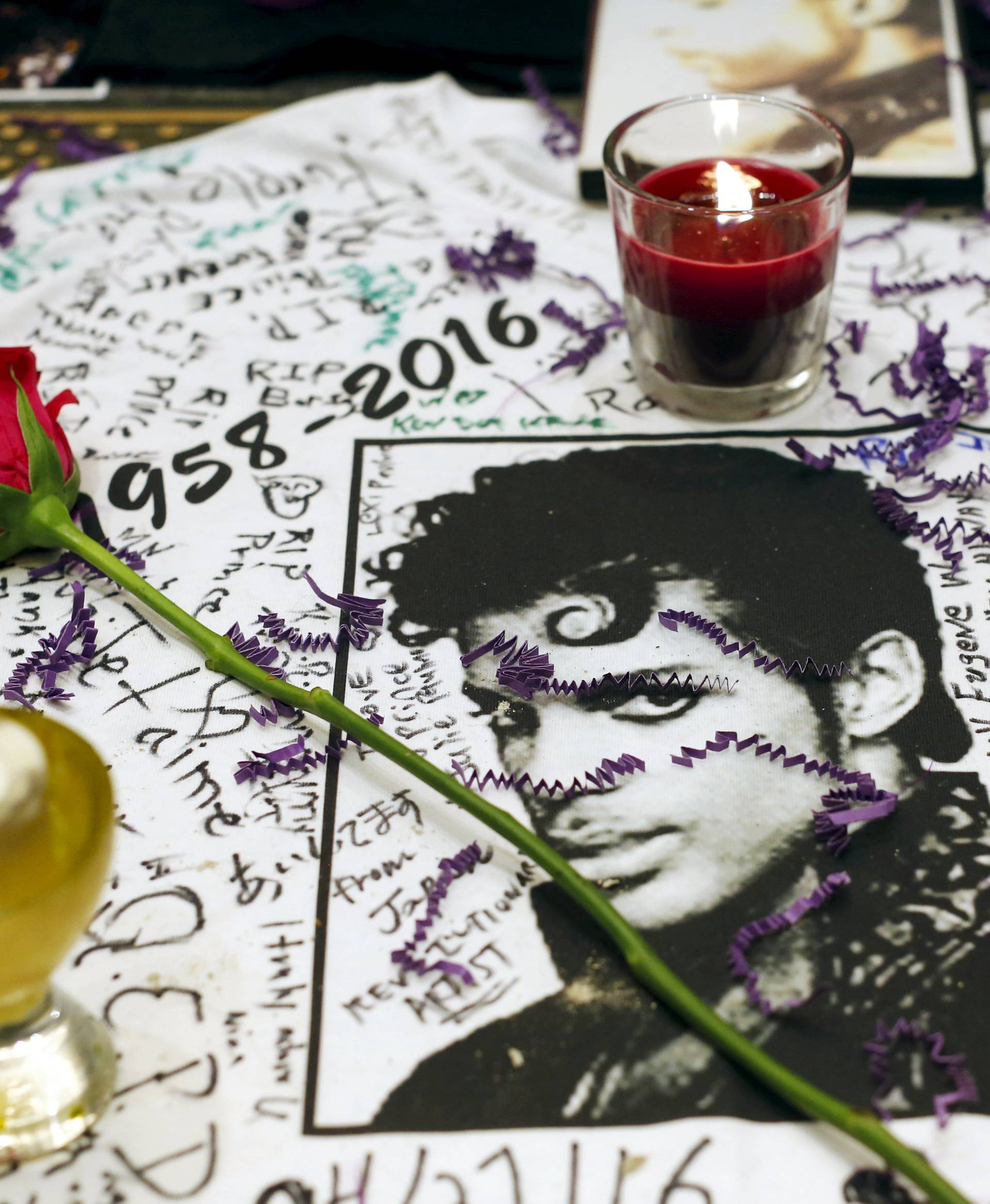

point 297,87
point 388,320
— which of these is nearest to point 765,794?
point 388,320

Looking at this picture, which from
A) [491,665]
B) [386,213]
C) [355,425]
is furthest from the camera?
[386,213]

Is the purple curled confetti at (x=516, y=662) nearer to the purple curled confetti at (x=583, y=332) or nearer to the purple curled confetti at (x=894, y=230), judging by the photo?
the purple curled confetti at (x=583, y=332)

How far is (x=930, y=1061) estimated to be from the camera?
340 millimetres

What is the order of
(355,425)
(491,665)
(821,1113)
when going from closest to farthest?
(821,1113) → (491,665) → (355,425)

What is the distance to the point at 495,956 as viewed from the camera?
37 cm

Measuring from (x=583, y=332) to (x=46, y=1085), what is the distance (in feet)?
1.33

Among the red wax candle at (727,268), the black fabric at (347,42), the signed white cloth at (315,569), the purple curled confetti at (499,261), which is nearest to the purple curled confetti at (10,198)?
the signed white cloth at (315,569)

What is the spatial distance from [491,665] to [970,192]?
390mm

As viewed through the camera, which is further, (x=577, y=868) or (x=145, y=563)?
(x=145, y=563)

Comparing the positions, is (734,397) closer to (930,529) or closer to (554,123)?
(930,529)

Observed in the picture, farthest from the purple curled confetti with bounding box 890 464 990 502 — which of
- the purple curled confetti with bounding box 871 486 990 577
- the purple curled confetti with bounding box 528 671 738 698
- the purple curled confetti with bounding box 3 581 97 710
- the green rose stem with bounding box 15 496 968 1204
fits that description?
the purple curled confetti with bounding box 3 581 97 710

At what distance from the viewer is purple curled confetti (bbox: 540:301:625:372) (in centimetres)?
57

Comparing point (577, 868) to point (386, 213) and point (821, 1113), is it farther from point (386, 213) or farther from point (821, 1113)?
point (386, 213)

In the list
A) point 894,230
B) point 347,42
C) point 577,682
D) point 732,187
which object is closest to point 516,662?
point 577,682
